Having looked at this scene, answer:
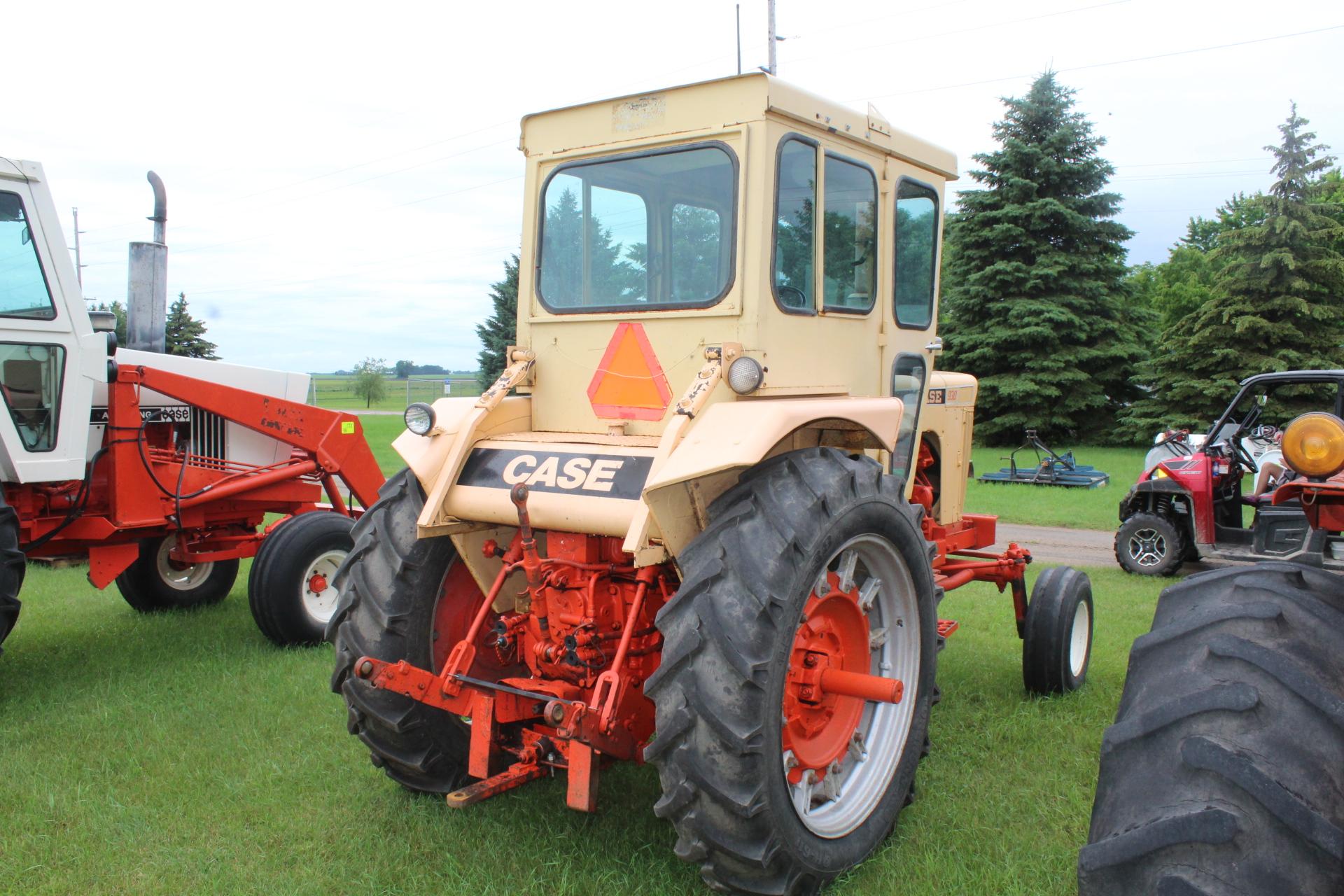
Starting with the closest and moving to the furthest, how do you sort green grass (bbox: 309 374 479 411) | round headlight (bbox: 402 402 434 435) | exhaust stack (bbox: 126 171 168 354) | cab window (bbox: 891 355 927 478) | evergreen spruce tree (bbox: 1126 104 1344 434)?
round headlight (bbox: 402 402 434 435)
cab window (bbox: 891 355 927 478)
exhaust stack (bbox: 126 171 168 354)
evergreen spruce tree (bbox: 1126 104 1344 434)
green grass (bbox: 309 374 479 411)

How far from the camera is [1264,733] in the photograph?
1.88 m

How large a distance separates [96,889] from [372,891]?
40.3 inches

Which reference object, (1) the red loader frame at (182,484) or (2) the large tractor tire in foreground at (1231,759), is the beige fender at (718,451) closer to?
(2) the large tractor tire in foreground at (1231,759)

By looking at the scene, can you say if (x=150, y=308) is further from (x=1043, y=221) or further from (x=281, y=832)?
(x=1043, y=221)

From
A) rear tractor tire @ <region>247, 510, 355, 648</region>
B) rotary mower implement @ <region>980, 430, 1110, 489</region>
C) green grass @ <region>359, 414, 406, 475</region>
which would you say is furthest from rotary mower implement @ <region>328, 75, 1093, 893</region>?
rotary mower implement @ <region>980, 430, 1110, 489</region>

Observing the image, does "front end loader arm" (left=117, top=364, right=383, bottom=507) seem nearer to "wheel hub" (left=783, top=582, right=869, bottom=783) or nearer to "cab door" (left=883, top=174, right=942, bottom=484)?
"cab door" (left=883, top=174, right=942, bottom=484)

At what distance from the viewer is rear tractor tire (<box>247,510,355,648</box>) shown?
22.0 feet

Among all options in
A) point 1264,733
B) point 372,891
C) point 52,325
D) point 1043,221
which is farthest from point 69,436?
point 1043,221

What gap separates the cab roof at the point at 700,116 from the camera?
379 centimetres

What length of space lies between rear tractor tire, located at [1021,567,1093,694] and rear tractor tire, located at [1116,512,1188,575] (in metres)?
4.39

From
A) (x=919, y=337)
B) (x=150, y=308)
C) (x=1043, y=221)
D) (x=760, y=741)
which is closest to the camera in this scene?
(x=760, y=741)

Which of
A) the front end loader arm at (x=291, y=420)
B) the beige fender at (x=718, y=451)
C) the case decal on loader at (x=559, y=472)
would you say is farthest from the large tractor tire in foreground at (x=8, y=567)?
the beige fender at (x=718, y=451)

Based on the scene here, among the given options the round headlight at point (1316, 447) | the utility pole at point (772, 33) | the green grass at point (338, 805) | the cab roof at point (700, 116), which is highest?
the utility pole at point (772, 33)

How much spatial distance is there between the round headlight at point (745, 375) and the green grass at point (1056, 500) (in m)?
10.6
